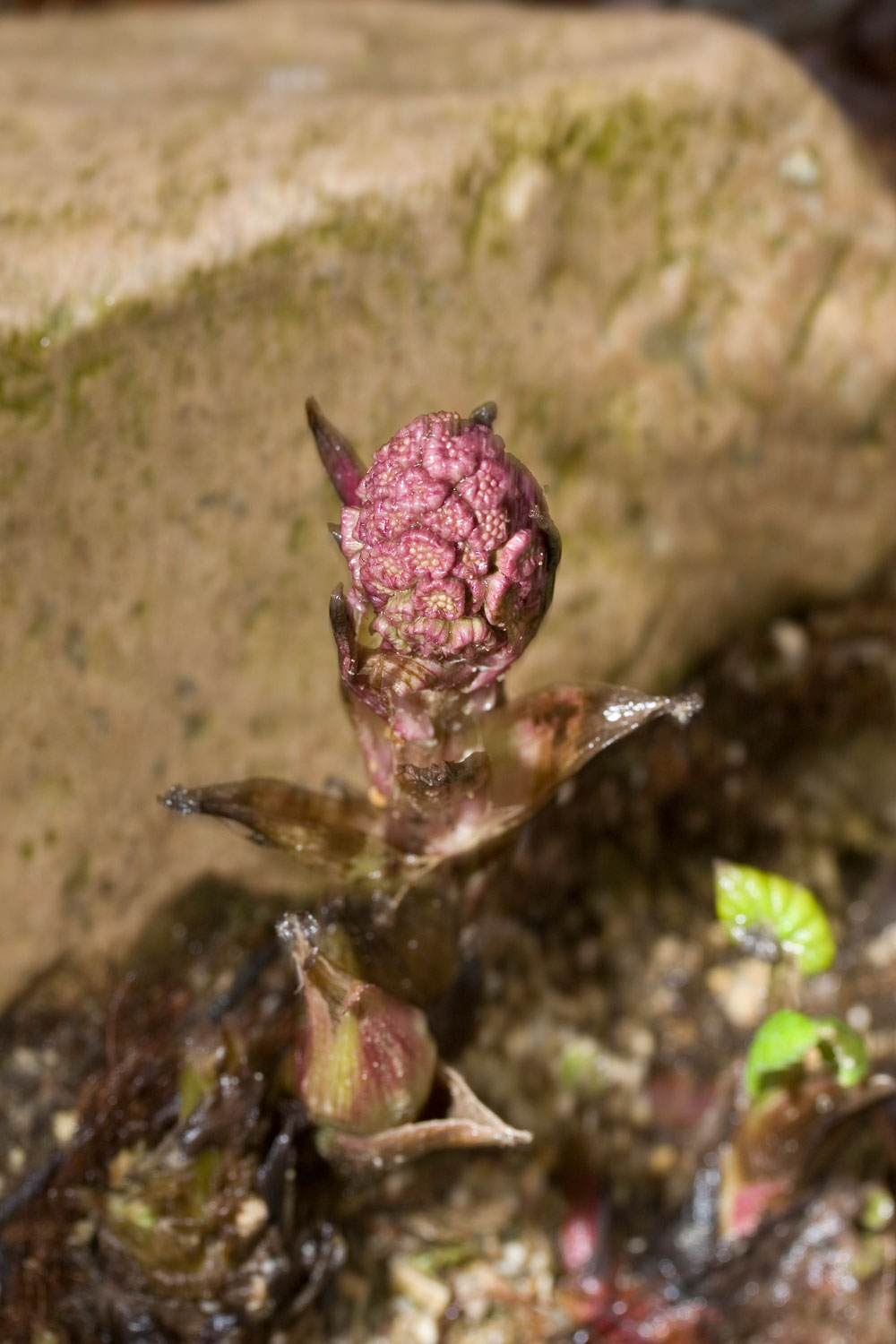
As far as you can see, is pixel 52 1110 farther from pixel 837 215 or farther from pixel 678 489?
pixel 837 215

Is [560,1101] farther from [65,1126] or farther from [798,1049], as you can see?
[65,1126]

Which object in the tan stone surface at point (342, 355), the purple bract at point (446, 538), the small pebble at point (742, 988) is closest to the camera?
the purple bract at point (446, 538)

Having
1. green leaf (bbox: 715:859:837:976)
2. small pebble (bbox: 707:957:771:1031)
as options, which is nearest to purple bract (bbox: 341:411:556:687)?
green leaf (bbox: 715:859:837:976)

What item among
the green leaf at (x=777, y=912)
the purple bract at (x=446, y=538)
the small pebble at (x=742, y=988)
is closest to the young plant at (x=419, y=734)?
the purple bract at (x=446, y=538)

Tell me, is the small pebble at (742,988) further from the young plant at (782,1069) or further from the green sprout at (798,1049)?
the green sprout at (798,1049)

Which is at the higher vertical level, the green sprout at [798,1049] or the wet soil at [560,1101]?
the green sprout at [798,1049]

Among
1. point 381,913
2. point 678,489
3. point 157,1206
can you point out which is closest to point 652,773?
point 678,489
